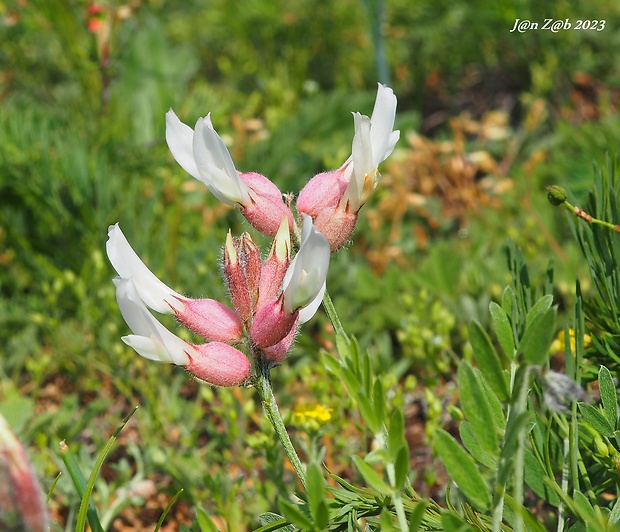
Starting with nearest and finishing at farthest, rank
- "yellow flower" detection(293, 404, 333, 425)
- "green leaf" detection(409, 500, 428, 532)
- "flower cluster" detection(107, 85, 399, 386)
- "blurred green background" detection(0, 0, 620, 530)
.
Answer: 1. "green leaf" detection(409, 500, 428, 532)
2. "flower cluster" detection(107, 85, 399, 386)
3. "yellow flower" detection(293, 404, 333, 425)
4. "blurred green background" detection(0, 0, 620, 530)

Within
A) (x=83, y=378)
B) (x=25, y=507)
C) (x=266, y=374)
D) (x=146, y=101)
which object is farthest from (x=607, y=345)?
(x=146, y=101)

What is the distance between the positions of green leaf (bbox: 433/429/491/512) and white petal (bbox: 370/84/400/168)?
0.40 metres

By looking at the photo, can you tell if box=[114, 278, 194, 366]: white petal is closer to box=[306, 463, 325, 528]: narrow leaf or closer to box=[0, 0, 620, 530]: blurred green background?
box=[306, 463, 325, 528]: narrow leaf

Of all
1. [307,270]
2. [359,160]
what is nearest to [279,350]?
[307,270]

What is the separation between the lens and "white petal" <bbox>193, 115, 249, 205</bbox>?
0.93m

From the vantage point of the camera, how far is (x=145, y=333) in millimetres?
880

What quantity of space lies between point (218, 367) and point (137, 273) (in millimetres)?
158

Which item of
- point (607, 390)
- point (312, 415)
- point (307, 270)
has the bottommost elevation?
point (312, 415)

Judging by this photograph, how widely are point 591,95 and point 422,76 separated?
0.71 meters

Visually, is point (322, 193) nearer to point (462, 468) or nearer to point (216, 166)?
point (216, 166)

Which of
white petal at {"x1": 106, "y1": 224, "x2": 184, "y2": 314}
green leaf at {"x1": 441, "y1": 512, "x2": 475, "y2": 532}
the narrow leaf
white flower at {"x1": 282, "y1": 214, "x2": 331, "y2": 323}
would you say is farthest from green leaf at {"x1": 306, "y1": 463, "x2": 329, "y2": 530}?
white petal at {"x1": 106, "y1": 224, "x2": 184, "y2": 314}

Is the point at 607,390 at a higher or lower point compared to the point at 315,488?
lower

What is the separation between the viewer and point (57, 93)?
3168mm

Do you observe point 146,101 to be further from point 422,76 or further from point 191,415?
point 191,415
